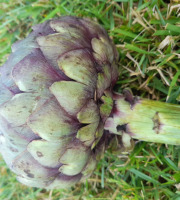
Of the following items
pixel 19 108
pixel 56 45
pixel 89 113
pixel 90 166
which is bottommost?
pixel 90 166

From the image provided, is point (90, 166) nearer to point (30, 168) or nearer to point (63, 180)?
point (63, 180)

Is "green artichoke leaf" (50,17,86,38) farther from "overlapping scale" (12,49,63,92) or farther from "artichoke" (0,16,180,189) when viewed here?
"overlapping scale" (12,49,63,92)

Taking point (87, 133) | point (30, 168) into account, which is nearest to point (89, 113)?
point (87, 133)

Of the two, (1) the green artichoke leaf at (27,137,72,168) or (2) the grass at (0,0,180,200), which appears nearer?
(1) the green artichoke leaf at (27,137,72,168)

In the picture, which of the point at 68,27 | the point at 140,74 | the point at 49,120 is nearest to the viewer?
Result: the point at 49,120

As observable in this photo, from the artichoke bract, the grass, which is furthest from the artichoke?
the grass

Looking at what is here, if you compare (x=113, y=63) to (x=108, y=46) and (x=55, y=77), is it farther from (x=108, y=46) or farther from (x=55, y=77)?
(x=55, y=77)

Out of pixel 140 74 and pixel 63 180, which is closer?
pixel 63 180

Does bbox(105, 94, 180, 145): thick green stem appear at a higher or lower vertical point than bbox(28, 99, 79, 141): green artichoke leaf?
lower

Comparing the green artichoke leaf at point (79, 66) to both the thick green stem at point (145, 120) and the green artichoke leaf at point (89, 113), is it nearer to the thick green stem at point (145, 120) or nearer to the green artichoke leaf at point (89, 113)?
the green artichoke leaf at point (89, 113)
